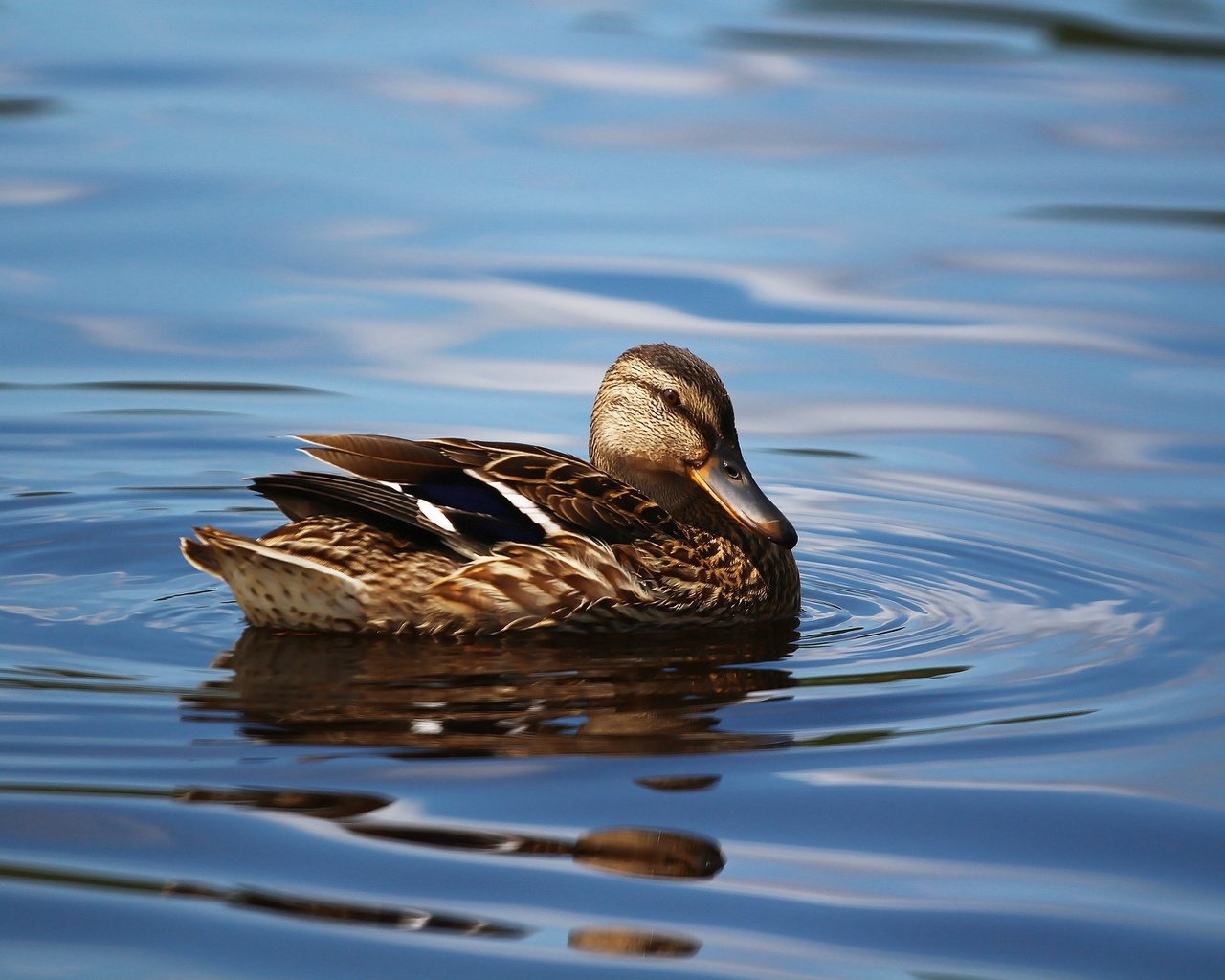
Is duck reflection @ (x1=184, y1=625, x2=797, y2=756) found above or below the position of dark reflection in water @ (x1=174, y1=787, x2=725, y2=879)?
above

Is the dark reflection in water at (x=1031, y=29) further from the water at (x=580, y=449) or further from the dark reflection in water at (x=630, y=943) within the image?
the dark reflection in water at (x=630, y=943)

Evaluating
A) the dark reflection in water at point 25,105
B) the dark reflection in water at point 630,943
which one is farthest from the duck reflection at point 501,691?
the dark reflection in water at point 25,105

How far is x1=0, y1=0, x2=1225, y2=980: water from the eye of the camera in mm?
5352

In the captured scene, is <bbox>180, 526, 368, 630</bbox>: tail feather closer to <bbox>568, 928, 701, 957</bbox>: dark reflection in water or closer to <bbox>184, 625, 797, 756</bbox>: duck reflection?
<bbox>184, 625, 797, 756</bbox>: duck reflection

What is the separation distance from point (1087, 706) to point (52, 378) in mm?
6764

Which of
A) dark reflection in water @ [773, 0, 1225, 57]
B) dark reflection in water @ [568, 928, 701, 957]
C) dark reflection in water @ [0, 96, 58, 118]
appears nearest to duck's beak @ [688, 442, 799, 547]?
dark reflection in water @ [568, 928, 701, 957]

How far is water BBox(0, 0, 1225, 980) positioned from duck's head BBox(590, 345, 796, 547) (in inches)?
24.8

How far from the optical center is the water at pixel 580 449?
535 cm

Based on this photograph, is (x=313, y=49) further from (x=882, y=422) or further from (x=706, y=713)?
(x=706, y=713)

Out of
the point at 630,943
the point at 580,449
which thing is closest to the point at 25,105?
the point at 580,449

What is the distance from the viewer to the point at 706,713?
22.8 feet

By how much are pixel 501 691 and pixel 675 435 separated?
2.02 m

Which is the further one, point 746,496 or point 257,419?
point 257,419

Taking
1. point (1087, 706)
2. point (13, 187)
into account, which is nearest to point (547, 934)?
point (1087, 706)
